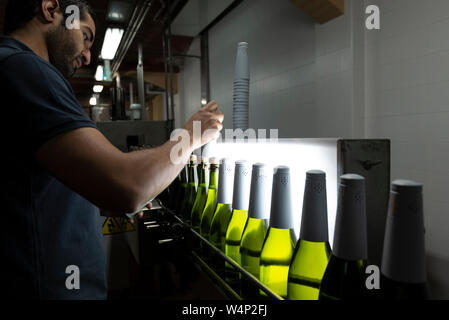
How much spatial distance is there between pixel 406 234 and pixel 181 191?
981 millimetres

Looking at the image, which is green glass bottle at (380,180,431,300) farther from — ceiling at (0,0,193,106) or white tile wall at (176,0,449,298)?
ceiling at (0,0,193,106)

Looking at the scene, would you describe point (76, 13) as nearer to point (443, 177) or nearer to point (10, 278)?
point (10, 278)

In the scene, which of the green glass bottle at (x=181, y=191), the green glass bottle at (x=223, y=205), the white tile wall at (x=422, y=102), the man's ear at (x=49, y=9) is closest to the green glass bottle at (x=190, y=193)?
the green glass bottle at (x=181, y=191)

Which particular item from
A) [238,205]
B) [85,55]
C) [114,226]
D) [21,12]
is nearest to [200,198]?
[238,205]

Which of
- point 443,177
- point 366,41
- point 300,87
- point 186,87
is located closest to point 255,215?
point 443,177

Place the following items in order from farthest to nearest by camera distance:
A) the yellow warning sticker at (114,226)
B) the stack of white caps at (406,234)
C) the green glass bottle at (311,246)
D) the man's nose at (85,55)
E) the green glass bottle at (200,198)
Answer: the yellow warning sticker at (114,226)
the green glass bottle at (200,198)
the man's nose at (85,55)
the green glass bottle at (311,246)
the stack of white caps at (406,234)

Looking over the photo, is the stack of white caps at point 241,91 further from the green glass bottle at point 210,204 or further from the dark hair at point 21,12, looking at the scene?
the dark hair at point 21,12

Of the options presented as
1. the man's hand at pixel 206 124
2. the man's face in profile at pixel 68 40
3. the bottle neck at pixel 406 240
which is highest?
the man's face in profile at pixel 68 40

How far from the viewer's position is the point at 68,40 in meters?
0.76

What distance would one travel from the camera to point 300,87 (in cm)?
265

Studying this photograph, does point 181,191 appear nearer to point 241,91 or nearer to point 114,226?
point 241,91

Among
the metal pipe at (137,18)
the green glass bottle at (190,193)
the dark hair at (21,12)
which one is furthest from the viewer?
the metal pipe at (137,18)

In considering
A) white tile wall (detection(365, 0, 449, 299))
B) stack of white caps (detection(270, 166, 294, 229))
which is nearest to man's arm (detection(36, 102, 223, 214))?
stack of white caps (detection(270, 166, 294, 229))

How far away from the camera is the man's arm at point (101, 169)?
1.71ft
